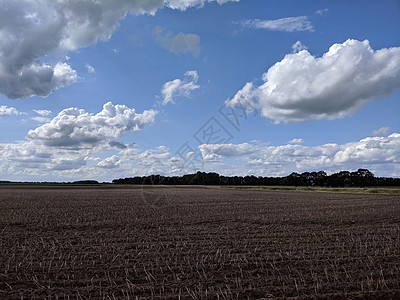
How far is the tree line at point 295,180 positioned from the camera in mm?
130500

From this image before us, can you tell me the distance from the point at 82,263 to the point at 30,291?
216cm

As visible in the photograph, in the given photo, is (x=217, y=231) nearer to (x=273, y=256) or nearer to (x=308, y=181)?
(x=273, y=256)

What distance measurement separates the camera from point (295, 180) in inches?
5684

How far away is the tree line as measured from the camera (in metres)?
130

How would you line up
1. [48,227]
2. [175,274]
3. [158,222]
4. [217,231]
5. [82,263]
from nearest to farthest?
1. [175,274]
2. [82,263]
3. [217,231]
4. [48,227]
5. [158,222]

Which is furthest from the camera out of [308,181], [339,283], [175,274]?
[308,181]

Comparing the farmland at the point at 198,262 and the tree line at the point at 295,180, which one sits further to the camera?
the tree line at the point at 295,180

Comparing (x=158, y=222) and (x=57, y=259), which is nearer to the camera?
(x=57, y=259)

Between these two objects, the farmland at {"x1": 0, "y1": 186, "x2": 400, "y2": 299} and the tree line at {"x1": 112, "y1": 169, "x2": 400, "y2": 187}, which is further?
the tree line at {"x1": 112, "y1": 169, "x2": 400, "y2": 187}

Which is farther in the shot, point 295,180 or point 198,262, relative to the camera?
point 295,180

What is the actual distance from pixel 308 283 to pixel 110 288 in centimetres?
478

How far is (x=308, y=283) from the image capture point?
7.50 m

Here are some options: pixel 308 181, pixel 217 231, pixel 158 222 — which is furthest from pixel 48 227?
pixel 308 181

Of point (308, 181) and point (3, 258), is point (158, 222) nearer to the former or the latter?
point (3, 258)
